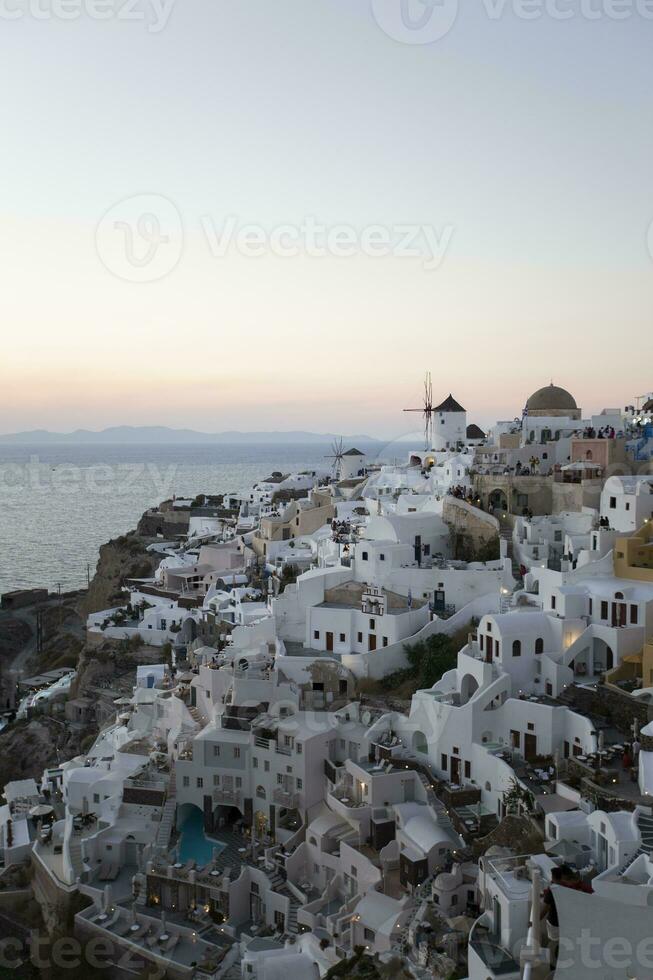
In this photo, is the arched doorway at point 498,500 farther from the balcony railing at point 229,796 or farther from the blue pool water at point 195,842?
the blue pool water at point 195,842

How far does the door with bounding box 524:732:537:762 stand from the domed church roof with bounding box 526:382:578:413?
2016cm

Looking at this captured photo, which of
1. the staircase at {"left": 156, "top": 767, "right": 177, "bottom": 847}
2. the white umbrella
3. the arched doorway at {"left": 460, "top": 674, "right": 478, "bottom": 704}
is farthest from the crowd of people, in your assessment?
the white umbrella

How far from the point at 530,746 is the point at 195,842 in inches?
312

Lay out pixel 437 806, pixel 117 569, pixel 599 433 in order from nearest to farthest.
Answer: pixel 437 806 → pixel 599 433 → pixel 117 569

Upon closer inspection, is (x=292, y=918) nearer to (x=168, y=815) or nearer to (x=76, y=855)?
(x=168, y=815)

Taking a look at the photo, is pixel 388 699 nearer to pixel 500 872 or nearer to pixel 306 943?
pixel 306 943

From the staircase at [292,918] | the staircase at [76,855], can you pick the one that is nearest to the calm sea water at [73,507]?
the staircase at [76,855]

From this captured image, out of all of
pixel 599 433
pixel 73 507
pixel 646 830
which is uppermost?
pixel 599 433

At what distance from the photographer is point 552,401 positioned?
35.2 meters

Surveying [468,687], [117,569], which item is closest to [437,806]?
[468,687]

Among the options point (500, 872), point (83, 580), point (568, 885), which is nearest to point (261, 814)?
point (500, 872)

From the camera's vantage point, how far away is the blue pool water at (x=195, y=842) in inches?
715

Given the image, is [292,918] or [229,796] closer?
[292,918]

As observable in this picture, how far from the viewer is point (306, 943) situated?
15.0 meters
